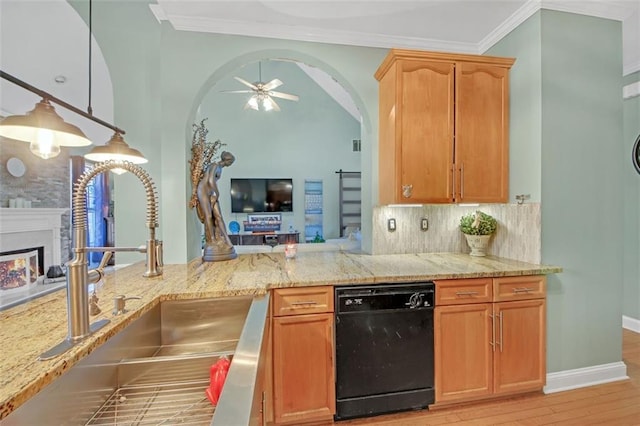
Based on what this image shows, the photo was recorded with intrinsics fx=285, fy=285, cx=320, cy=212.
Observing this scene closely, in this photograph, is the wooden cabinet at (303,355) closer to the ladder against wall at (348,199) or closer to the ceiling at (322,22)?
the ceiling at (322,22)

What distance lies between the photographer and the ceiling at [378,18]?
6.62ft

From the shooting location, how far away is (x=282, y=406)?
5.51ft

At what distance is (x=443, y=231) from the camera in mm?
2566

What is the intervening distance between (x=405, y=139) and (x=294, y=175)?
17.7ft

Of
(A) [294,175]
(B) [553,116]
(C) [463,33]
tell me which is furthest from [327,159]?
(B) [553,116]

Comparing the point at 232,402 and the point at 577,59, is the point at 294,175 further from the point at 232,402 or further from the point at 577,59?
the point at 232,402

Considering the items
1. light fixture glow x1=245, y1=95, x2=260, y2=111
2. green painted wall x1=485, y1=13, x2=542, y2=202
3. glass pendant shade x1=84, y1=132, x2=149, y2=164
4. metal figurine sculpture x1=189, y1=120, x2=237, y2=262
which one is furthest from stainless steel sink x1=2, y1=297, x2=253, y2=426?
light fixture glow x1=245, y1=95, x2=260, y2=111

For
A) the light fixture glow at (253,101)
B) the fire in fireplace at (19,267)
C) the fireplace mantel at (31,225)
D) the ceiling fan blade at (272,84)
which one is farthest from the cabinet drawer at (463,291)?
the fireplace mantel at (31,225)

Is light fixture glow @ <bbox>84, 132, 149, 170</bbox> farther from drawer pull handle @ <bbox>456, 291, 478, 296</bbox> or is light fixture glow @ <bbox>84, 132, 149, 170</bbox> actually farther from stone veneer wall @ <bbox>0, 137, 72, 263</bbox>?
stone veneer wall @ <bbox>0, 137, 72, 263</bbox>

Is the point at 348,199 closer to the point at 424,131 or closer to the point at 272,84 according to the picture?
the point at 272,84

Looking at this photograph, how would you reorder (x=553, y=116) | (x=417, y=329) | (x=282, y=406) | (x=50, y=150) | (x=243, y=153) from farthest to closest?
(x=243, y=153)
(x=553, y=116)
(x=417, y=329)
(x=282, y=406)
(x=50, y=150)

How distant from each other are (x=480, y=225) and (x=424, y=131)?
93 cm

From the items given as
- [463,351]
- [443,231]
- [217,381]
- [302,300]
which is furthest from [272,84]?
[217,381]

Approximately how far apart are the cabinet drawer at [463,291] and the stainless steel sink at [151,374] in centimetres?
120
